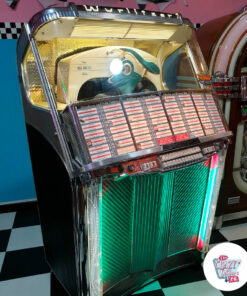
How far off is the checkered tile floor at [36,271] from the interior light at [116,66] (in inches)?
52.0

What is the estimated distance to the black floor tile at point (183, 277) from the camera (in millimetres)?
1706

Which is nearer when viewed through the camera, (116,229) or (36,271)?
(116,229)

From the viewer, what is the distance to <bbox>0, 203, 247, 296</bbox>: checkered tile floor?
1653 millimetres

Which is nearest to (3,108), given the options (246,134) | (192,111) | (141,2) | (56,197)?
(56,197)

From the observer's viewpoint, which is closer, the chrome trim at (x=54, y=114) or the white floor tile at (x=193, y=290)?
the chrome trim at (x=54, y=114)

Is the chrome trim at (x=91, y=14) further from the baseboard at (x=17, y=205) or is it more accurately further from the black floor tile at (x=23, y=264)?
the baseboard at (x=17, y=205)

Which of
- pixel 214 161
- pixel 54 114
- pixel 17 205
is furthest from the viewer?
pixel 17 205

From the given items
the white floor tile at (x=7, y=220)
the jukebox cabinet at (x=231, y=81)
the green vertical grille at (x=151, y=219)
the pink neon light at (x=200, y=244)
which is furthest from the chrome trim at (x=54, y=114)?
the white floor tile at (x=7, y=220)

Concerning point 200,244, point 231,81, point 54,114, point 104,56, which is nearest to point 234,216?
point 200,244

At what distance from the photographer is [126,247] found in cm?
142

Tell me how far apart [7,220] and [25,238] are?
1.24 feet

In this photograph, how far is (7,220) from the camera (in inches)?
97.3

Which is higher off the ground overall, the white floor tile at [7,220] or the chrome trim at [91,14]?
the chrome trim at [91,14]

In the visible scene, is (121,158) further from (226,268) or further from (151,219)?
(226,268)
